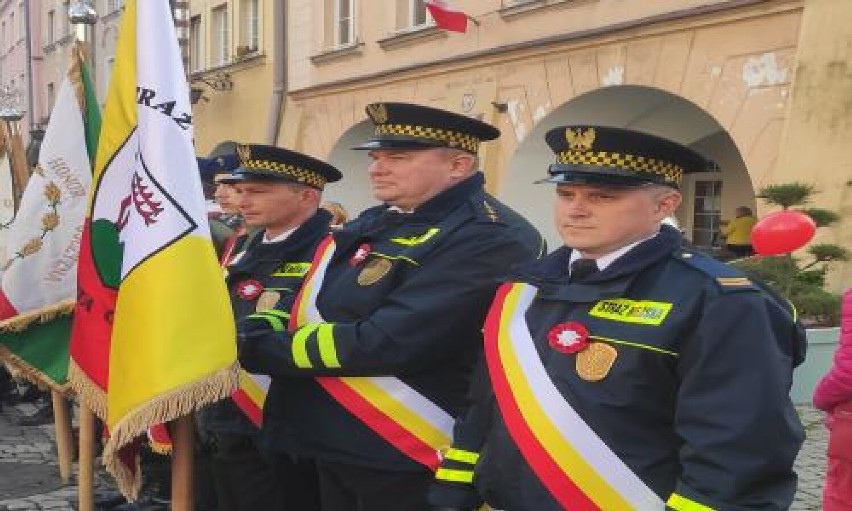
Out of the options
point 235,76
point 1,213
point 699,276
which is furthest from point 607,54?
point 235,76

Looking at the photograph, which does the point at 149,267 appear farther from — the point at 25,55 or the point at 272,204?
the point at 25,55

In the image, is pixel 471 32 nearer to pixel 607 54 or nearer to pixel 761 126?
pixel 607 54

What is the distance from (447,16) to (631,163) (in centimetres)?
1027

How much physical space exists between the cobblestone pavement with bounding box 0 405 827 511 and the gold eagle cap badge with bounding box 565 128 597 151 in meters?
3.12

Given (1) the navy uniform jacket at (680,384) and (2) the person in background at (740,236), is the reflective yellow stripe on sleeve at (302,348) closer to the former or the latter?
(1) the navy uniform jacket at (680,384)

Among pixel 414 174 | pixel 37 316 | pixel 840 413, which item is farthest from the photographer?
pixel 37 316

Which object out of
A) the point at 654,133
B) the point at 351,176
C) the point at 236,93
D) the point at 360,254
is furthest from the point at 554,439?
the point at 236,93

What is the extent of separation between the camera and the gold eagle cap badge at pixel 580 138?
2.08 meters

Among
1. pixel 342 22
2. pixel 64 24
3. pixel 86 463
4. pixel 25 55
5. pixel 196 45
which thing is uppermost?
pixel 64 24

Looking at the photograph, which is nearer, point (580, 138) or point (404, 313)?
point (580, 138)

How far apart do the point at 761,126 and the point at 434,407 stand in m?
A: 7.21

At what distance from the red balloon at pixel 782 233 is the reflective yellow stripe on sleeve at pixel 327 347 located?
4.59 meters

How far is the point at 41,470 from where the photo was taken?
4.95 m

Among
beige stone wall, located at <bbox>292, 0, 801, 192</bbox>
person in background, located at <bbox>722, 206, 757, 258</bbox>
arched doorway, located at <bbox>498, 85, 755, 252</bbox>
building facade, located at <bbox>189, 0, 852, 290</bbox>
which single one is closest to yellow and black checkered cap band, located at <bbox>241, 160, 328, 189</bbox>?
building facade, located at <bbox>189, 0, 852, 290</bbox>
